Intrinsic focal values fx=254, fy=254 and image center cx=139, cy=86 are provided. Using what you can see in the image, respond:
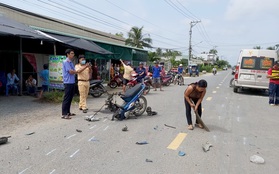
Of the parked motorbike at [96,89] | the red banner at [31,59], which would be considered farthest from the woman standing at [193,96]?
the red banner at [31,59]

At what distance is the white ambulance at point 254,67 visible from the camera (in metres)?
13.1

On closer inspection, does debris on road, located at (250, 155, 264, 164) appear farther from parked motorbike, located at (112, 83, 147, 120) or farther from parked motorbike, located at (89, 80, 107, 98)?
parked motorbike, located at (89, 80, 107, 98)

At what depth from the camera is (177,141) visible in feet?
17.0

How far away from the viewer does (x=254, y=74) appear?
1323cm

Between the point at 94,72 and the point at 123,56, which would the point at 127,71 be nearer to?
the point at 94,72

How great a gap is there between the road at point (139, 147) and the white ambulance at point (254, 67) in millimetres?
6422

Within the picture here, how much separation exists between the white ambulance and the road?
642 cm

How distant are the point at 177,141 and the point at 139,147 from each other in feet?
2.84

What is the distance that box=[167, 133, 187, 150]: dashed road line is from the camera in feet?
15.8

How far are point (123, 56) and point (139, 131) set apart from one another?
49.4 ft

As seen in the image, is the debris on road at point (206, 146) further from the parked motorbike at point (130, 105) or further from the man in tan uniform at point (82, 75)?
the man in tan uniform at point (82, 75)

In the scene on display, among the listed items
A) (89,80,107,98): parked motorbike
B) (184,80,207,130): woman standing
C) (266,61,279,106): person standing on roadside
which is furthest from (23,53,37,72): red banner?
(266,61,279,106): person standing on roadside

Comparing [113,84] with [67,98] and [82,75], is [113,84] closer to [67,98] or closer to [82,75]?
[82,75]

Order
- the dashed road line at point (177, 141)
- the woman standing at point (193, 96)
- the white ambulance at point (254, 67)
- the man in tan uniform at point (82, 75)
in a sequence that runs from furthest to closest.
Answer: the white ambulance at point (254, 67)
the man in tan uniform at point (82, 75)
the woman standing at point (193, 96)
the dashed road line at point (177, 141)
